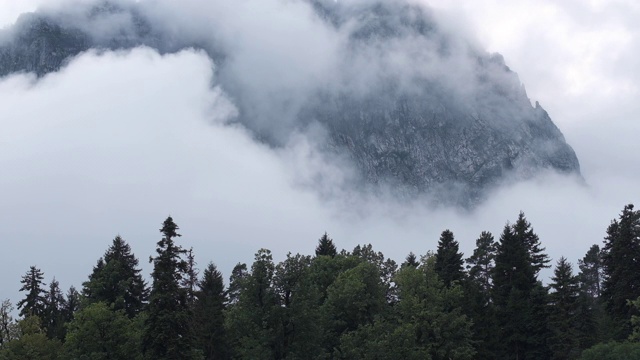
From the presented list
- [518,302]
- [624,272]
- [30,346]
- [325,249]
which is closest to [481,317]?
[518,302]

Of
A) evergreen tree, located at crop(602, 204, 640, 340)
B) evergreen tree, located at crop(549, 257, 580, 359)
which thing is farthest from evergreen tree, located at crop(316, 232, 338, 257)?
evergreen tree, located at crop(602, 204, 640, 340)

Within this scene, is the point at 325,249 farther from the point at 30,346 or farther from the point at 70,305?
the point at 30,346

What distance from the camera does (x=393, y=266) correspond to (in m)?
105

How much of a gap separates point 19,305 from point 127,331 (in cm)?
3228

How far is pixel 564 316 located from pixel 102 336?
148 feet

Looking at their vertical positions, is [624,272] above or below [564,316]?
above

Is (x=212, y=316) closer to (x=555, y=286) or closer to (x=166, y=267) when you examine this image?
(x=166, y=267)

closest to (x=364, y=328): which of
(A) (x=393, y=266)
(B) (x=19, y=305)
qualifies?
(A) (x=393, y=266)

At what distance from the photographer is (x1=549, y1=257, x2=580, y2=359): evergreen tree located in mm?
71438

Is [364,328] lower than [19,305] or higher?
lower

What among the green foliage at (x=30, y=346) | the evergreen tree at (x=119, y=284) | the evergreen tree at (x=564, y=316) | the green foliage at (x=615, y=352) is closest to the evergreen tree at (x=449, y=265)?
the evergreen tree at (x=564, y=316)

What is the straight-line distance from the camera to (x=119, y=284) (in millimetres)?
77625

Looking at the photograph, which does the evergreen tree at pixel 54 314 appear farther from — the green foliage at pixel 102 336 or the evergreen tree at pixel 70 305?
the green foliage at pixel 102 336

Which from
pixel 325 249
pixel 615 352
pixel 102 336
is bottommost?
pixel 615 352
